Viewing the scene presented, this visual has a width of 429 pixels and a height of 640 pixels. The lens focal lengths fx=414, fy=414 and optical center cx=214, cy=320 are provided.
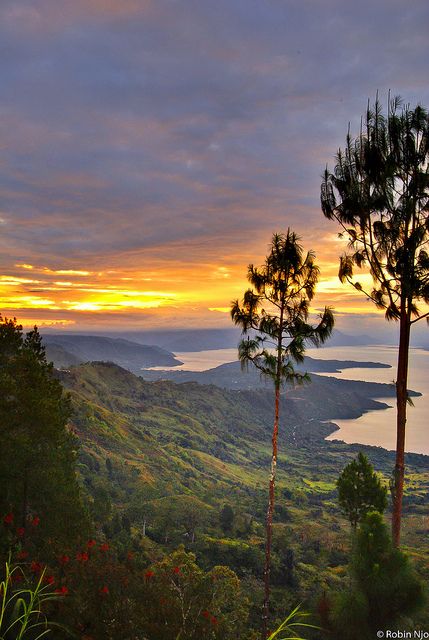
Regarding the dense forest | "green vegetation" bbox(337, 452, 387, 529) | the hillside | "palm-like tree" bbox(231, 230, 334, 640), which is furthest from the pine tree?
"green vegetation" bbox(337, 452, 387, 529)

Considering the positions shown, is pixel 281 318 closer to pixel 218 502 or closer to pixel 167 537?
pixel 167 537

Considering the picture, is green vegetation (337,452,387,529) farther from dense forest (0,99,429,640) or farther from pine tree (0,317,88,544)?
pine tree (0,317,88,544)

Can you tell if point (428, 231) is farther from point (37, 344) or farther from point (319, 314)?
point (37, 344)

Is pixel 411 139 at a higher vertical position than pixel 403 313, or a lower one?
higher

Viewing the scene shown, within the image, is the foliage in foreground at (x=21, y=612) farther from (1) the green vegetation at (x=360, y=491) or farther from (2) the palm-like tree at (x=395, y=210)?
(1) the green vegetation at (x=360, y=491)

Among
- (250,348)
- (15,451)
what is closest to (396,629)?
(250,348)

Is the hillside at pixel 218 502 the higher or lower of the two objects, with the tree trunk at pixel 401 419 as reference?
lower

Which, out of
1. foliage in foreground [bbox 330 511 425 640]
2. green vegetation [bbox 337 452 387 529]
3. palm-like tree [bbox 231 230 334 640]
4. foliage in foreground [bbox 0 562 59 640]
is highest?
palm-like tree [bbox 231 230 334 640]

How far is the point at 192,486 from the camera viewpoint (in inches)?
5103

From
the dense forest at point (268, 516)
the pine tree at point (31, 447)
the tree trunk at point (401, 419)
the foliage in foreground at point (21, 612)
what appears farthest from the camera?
the pine tree at point (31, 447)

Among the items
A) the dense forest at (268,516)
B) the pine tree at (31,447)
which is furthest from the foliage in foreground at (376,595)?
the pine tree at (31,447)

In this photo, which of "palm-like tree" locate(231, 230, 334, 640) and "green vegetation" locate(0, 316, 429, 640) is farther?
"palm-like tree" locate(231, 230, 334, 640)

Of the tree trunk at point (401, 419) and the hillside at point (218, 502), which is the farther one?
the hillside at point (218, 502)

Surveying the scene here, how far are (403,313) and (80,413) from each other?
503 ft
